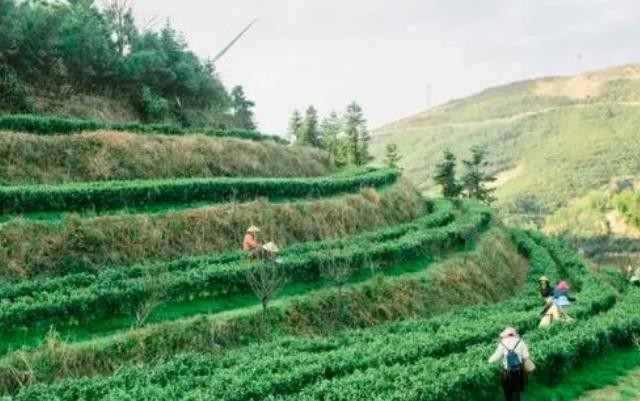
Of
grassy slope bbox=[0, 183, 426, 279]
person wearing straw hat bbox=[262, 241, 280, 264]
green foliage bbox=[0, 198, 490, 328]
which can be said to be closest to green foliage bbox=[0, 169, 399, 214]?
grassy slope bbox=[0, 183, 426, 279]

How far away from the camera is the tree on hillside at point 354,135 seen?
3108 inches

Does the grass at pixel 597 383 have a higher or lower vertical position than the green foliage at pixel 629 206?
higher

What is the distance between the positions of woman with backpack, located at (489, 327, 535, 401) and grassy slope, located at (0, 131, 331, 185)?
23.4 meters

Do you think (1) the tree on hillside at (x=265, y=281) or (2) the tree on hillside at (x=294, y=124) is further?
(2) the tree on hillside at (x=294, y=124)

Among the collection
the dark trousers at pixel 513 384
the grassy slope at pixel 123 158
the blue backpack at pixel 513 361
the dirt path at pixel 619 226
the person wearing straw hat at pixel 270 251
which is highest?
the grassy slope at pixel 123 158

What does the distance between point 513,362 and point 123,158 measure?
25.0 meters

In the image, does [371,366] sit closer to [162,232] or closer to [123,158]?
[162,232]

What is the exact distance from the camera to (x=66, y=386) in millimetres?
15500

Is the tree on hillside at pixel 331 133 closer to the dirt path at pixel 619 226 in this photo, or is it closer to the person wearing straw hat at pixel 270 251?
the person wearing straw hat at pixel 270 251

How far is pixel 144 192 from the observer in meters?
30.8

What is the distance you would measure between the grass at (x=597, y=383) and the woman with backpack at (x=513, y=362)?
1.64 meters

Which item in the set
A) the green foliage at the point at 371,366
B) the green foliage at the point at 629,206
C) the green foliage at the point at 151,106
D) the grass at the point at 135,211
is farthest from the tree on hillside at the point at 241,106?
the green foliage at the point at 629,206

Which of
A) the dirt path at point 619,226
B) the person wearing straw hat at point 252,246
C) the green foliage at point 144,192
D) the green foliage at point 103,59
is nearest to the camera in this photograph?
the green foliage at point 144,192

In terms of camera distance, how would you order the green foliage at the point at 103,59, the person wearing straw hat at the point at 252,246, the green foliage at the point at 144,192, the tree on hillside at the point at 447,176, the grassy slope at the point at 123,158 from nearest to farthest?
the green foliage at the point at 144,192 → the person wearing straw hat at the point at 252,246 → the grassy slope at the point at 123,158 → the green foliage at the point at 103,59 → the tree on hillside at the point at 447,176
